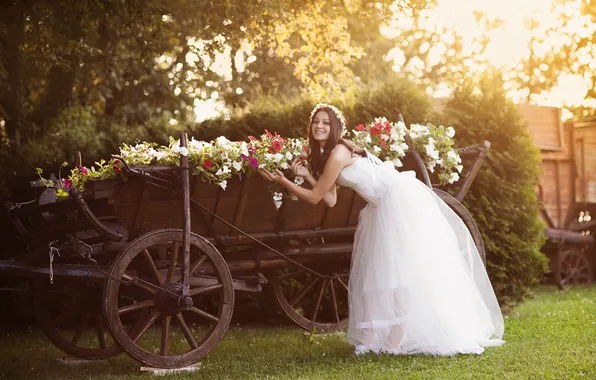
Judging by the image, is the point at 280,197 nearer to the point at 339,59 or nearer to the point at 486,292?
the point at 486,292

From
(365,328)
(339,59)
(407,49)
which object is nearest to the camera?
(365,328)

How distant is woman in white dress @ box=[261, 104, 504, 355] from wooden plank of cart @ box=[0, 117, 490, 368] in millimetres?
464

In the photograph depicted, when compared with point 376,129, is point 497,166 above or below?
below

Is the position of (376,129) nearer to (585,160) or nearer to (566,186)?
(566,186)

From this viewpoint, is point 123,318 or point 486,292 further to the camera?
point 123,318

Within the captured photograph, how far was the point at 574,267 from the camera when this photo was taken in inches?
468

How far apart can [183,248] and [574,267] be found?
849cm

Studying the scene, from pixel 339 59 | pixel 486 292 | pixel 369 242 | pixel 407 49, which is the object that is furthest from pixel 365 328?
pixel 407 49

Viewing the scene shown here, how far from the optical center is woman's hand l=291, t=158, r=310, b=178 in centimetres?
594

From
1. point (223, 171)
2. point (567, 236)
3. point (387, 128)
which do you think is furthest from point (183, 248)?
point (567, 236)

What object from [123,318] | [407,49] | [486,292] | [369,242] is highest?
[407,49]

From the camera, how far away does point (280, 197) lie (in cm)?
593

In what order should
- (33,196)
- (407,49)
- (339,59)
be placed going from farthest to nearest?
(407,49), (339,59), (33,196)

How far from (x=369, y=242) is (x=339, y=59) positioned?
5.41 m
